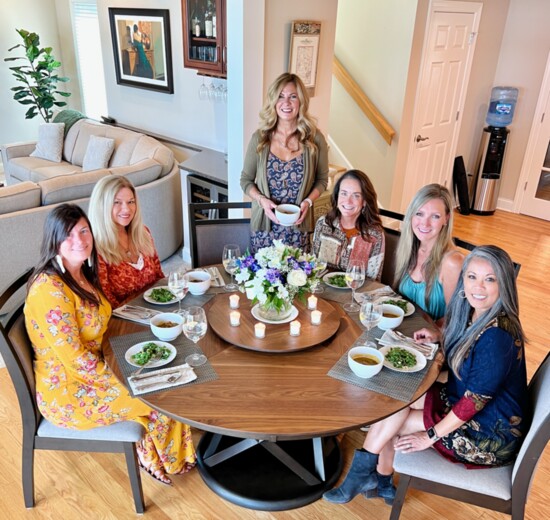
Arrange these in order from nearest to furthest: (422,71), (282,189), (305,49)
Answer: (282,189) → (305,49) → (422,71)

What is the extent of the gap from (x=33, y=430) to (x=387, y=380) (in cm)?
136

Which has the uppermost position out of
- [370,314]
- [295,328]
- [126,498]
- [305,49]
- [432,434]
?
[305,49]

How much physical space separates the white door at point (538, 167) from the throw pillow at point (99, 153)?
466 cm

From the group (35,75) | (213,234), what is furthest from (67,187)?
(35,75)

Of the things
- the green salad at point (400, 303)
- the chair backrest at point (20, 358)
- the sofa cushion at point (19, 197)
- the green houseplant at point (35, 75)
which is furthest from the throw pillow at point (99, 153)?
the green salad at point (400, 303)

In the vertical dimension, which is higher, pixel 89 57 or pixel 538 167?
pixel 89 57

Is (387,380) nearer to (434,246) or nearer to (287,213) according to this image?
(434,246)

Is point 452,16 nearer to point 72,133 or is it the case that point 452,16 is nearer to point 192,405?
point 72,133

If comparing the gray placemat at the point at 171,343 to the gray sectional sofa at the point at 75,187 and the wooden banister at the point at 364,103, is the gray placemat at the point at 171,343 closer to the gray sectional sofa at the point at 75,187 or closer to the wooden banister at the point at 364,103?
the gray sectional sofa at the point at 75,187

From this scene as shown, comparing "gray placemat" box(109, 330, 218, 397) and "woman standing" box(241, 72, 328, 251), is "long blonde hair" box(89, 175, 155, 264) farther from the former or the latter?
"woman standing" box(241, 72, 328, 251)

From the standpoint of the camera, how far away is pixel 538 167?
5.73 metres

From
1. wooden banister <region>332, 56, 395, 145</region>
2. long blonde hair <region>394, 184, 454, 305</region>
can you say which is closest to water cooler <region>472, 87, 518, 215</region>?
wooden banister <region>332, 56, 395, 145</region>

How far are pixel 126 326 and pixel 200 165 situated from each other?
2.47 m

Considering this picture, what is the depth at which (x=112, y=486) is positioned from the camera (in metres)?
2.24
